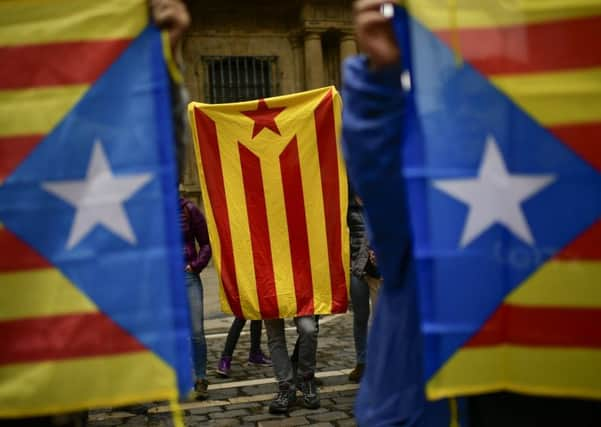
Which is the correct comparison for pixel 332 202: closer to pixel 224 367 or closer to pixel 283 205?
pixel 283 205

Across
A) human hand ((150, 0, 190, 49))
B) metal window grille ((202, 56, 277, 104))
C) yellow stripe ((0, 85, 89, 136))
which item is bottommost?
yellow stripe ((0, 85, 89, 136))

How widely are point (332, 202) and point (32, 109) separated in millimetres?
3054

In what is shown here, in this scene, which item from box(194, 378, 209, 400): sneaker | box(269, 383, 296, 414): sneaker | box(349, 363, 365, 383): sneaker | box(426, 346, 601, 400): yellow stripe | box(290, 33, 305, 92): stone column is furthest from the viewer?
box(290, 33, 305, 92): stone column

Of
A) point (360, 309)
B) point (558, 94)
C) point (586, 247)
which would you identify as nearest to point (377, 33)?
point (558, 94)

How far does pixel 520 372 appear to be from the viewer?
5.35 ft

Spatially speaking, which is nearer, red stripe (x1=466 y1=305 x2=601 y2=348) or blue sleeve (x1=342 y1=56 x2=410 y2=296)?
red stripe (x1=466 y1=305 x2=601 y2=348)

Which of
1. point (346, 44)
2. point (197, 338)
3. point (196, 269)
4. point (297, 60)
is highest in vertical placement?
point (346, 44)

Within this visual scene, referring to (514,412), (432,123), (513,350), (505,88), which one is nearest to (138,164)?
(432,123)

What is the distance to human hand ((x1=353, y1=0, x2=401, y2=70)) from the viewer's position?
170cm

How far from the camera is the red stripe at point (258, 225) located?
4.64 meters

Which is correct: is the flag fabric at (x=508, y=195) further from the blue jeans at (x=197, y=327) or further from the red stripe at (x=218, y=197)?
the blue jeans at (x=197, y=327)

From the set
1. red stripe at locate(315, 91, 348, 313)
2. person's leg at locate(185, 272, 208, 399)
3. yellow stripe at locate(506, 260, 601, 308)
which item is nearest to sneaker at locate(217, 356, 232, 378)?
person's leg at locate(185, 272, 208, 399)

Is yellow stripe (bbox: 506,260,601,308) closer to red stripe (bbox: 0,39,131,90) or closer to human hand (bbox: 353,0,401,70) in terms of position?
human hand (bbox: 353,0,401,70)

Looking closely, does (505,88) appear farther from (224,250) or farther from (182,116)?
(224,250)
